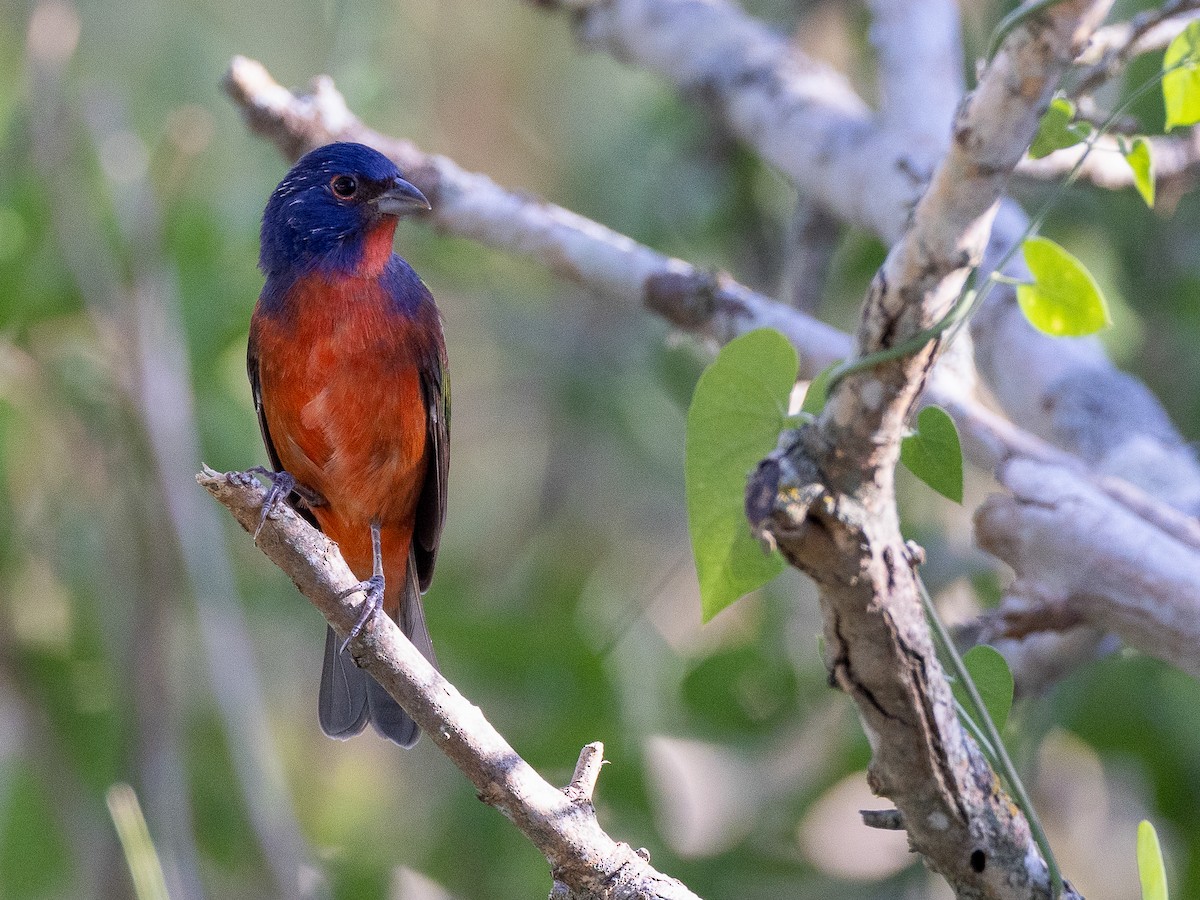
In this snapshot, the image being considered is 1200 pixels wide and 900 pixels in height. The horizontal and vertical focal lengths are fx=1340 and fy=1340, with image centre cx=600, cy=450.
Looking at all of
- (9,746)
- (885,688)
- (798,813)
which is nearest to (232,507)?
(885,688)

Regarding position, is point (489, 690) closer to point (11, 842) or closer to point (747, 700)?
point (747, 700)

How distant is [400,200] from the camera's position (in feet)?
12.5

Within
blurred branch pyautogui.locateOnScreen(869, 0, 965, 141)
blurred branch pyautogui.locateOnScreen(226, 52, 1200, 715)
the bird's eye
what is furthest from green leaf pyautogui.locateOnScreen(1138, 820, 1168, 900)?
blurred branch pyautogui.locateOnScreen(869, 0, 965, 141)

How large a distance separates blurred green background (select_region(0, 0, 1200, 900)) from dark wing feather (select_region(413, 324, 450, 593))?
2.65 ft

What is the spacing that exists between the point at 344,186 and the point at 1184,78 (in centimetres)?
240

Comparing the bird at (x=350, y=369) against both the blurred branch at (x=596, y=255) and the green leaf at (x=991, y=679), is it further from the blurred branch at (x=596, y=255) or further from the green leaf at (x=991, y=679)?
the green leaf at (x=991, y=679)

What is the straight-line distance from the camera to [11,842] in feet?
15.4

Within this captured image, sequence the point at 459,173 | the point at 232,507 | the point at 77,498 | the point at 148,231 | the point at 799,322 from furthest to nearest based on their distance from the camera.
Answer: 1. the point at 77,498
2. the point at 148,231
3. the point at 459,173
4. the point at 799,322
5. the point at 232,507

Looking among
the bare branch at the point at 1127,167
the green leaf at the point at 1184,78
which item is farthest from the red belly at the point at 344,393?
the green leaf at the point at 1184,78

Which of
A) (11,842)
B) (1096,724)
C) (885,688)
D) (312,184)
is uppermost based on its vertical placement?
(312,184)

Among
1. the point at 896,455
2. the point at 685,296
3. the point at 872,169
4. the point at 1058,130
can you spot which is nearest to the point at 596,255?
the point at 685,296

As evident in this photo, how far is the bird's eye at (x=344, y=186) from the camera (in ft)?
12.5

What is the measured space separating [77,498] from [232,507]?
340cm

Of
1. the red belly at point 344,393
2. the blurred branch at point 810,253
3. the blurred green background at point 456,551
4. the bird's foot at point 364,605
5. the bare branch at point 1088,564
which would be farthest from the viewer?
the blurred branch at point 810,253
